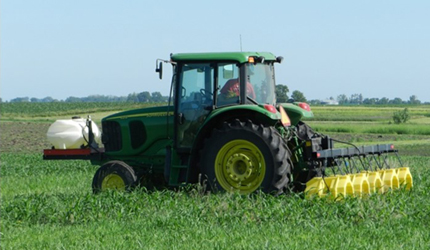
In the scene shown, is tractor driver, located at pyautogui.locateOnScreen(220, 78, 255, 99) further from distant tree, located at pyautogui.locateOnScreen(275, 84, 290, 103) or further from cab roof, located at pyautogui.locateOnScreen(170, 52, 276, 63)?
distant tree, located at pyautogui.locateOnScreen(275, 84, 290, 103)

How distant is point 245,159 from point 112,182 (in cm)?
262

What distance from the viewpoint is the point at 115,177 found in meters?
12.7

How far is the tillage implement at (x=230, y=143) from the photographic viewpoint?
36.8 feet

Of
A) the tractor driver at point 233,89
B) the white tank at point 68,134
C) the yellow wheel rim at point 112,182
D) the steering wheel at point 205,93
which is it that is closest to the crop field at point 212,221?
the yellow wheel rim at point 112,182

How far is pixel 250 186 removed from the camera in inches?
448

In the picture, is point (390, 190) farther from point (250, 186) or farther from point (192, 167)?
point (192, 167)

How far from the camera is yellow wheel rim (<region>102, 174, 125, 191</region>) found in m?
12.7

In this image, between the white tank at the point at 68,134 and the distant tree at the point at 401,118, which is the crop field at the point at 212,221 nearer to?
the white tank at the point at 68,134

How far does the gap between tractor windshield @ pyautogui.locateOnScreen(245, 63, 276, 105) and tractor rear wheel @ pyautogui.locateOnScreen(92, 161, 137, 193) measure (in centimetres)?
249

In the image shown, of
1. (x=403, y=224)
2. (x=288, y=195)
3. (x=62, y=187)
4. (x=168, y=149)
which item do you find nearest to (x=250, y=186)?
(x=288, y=195)

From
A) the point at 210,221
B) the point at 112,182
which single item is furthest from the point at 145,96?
the point at 210,221

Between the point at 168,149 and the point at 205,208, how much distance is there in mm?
2168

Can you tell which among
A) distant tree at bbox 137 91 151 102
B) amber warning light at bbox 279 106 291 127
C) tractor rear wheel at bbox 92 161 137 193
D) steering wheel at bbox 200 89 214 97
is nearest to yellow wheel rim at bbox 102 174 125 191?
tractor rear wheel at bbox 92 161 137 193

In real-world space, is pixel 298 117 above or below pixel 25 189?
above
